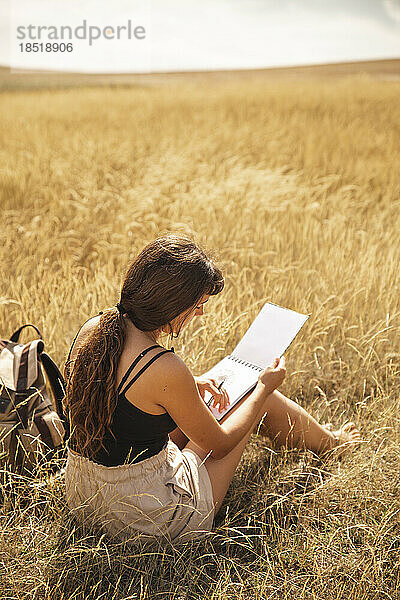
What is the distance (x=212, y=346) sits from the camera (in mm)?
2850

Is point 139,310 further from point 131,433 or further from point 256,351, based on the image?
point 256,351

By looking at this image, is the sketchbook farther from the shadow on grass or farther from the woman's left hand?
the shadow on grass

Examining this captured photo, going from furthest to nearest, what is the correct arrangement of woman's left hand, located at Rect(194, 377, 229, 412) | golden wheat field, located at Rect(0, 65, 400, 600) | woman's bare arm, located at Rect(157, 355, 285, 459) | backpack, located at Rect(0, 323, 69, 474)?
backpack, located at Rect(0, 323, 69, 474)
woman's left hand, located at Rect(194, 377, 229, 412)
golden wheat field, located at Rect(0, 65, 400, 600)
woman's bare arm, located at Rect(157, 355, 285, 459)

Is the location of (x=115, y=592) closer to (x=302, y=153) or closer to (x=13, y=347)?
(x=13, y=347)

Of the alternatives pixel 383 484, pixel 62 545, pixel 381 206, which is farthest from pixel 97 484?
pixel 381 206

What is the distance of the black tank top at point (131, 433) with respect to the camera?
178 centimetres

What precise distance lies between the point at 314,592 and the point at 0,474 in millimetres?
1158

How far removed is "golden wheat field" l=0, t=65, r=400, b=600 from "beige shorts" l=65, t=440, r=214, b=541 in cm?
6

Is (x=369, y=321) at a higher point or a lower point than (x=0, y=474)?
higher

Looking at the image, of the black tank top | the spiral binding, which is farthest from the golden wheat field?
the black tank top

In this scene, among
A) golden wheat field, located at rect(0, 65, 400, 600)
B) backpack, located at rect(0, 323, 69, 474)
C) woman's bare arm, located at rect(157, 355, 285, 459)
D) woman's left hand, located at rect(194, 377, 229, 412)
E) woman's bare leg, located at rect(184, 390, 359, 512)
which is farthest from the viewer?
woman's bare leg, located at rect(184, 390, 359, 512)

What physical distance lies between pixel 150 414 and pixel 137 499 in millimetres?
277

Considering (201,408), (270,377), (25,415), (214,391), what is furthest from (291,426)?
(25,415)

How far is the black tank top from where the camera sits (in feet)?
5.82
